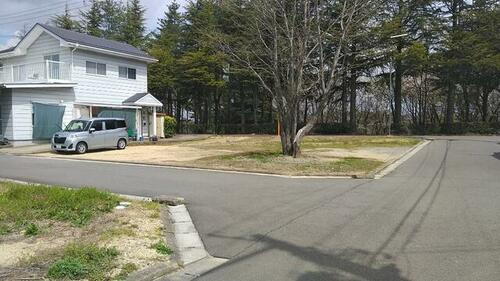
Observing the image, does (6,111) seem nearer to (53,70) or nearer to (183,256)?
(53,70)

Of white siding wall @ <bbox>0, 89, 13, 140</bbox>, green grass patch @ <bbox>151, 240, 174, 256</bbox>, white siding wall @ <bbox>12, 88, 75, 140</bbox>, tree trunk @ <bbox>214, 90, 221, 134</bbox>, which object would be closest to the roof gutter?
white siding wall @ <bbox>12, 88, 75, 140</bbox>

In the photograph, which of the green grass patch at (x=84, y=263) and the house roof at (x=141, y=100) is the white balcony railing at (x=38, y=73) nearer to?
the house roof at (x=141, y=100)

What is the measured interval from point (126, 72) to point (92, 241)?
29061 mm

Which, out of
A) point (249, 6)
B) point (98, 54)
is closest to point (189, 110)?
point (98, 54)

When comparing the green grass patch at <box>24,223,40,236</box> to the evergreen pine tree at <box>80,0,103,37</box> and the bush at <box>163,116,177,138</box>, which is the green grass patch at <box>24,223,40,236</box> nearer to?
the bush at <box>163,116,177,138</box>

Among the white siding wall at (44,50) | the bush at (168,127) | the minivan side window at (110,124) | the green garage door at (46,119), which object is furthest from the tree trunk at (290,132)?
the bush at (168,127)

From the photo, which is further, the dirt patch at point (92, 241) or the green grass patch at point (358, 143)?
the green grass patch at point (358, 143)

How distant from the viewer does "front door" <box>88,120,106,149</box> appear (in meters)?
25.0

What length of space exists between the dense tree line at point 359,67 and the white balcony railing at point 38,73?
9.16 m

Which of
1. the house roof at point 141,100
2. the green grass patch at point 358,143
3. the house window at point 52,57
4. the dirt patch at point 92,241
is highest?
the house window at point 52,57

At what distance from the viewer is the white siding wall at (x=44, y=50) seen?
98.9 feet

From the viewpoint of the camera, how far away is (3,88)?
2791 centimetres

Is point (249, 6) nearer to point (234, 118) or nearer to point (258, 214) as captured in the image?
point (258, 214)

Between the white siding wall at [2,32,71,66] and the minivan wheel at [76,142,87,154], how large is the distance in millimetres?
7757
